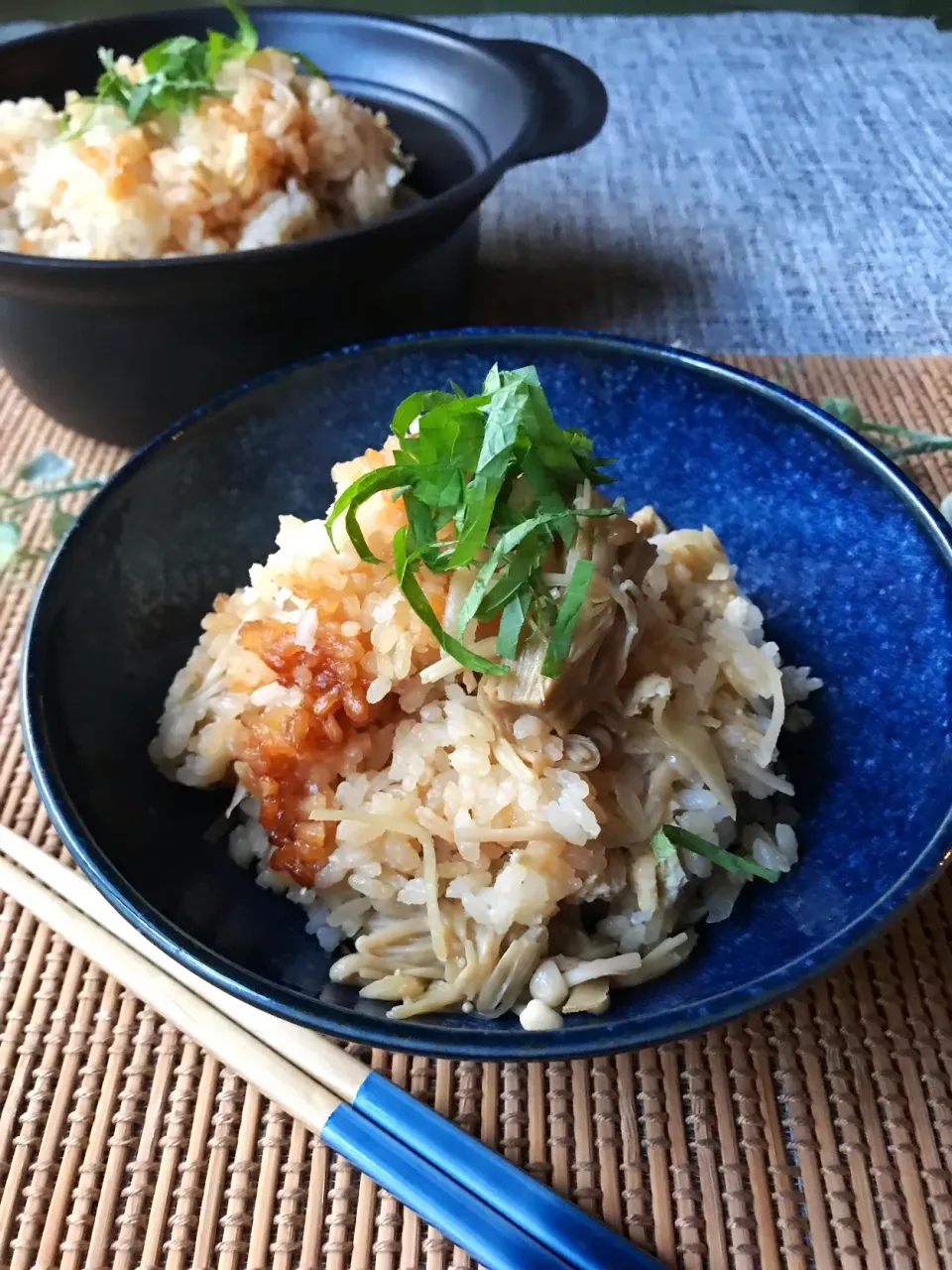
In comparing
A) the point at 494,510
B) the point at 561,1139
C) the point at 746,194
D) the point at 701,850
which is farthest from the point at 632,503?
the point at 746,194

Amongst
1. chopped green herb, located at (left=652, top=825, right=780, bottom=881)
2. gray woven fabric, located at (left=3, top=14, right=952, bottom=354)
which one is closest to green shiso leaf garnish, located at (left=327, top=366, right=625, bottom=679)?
chopped green herb, located at (left=652, top=825, right=780, bottom=881)

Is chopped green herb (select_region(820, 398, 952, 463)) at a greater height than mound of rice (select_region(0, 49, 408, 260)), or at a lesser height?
lesser

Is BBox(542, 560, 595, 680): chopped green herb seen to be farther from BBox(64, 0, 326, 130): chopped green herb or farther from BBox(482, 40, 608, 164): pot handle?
BBox(64, 0, 326, 130): chopped green herb

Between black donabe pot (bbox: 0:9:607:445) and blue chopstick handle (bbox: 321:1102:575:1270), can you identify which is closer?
blue chopstick handle (bbox: 321:1102:575:1270)

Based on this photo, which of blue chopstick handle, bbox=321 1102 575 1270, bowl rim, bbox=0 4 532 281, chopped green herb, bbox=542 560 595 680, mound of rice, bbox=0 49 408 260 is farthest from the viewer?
mound of rice, bbox=0 49 408 260

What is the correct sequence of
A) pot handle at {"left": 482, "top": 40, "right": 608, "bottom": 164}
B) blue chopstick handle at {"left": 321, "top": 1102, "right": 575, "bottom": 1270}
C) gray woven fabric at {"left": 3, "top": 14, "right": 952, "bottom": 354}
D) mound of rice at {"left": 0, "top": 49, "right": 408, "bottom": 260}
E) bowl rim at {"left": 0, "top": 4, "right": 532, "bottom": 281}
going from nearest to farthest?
blue chopstick handle at {"left": 321, "top": 1102, "right": 575, "bottom": 1270}
bowl rim at {"left": 0, "top": 4, "right": 532, "bottom": 281}
mound of rice at {"left": 0, "top": 49, "right": 408, "bottom": 260}
pot handle at {"left": 482, "top": 40, "right": 608, "bottom": 164}
gray woven fabric at {"left": 3, "top": 14, "right": 952, "bottom": 354}

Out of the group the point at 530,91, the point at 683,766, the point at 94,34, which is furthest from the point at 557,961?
the point at 94,34

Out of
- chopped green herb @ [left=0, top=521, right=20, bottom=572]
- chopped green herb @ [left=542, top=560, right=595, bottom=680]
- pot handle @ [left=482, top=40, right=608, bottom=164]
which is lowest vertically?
chopped green herb @ [left=0, top=521, right=20, bottom=572]
